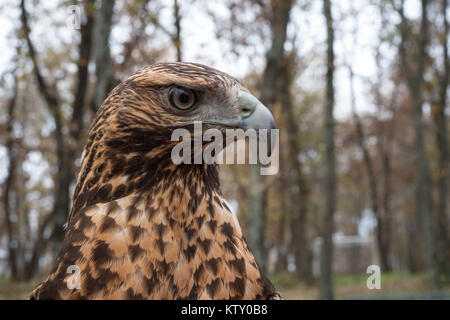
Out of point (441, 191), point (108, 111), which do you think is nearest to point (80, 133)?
point (108, 111)

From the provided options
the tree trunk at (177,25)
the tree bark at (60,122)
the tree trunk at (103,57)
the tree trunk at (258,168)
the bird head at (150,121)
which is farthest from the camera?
the tree trunk at (258,168)

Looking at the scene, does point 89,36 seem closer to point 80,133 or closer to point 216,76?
point 80,133

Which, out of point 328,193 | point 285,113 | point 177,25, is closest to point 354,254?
point 285,113

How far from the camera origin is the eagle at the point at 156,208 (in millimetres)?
1767

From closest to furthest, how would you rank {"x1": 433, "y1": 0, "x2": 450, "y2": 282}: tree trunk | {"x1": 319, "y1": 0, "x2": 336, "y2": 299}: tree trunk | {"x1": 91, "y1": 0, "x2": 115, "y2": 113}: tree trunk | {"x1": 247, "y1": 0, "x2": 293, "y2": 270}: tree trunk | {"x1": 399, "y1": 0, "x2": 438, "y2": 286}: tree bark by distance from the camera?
{"x1": 91, "y1": 0, "x2": 115, "y2": 113}: tree trunk < {"x1": 247, "y1": 0, "x2": 293, "y2": 270}: tree trunk < {"x1": 319, "y1": 0, "x2": 336, "y2": 299}: tree trunk < {"x1": 399, "y1": 0, "x2": 438, "y2": 286}: tree bark < {"x1": 433, "y1": 0, "x2": 450, "y2": 282}: tree trunk

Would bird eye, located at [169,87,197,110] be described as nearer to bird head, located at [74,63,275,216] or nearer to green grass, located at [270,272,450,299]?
bird head, located at [74,63,275,216]

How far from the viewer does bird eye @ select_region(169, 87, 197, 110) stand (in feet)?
6.49

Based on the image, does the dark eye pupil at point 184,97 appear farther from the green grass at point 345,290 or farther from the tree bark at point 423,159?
the tree bark at point 423,159

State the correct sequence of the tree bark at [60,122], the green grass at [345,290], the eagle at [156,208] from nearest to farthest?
the eagle at [156,208]
the tree bark at [60,122]
the green grass at [345,290]

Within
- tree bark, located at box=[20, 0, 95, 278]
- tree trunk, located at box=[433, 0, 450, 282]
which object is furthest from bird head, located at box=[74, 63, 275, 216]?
tree trunk, located at box=[433, 0, 450, 282]

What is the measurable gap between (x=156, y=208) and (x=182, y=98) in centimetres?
51

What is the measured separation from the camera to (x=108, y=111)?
80.3 inches

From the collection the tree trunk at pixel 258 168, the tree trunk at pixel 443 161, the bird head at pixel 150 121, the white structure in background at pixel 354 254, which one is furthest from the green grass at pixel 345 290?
the white structure in background at pixel 354 254

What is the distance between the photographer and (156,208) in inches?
75.5
